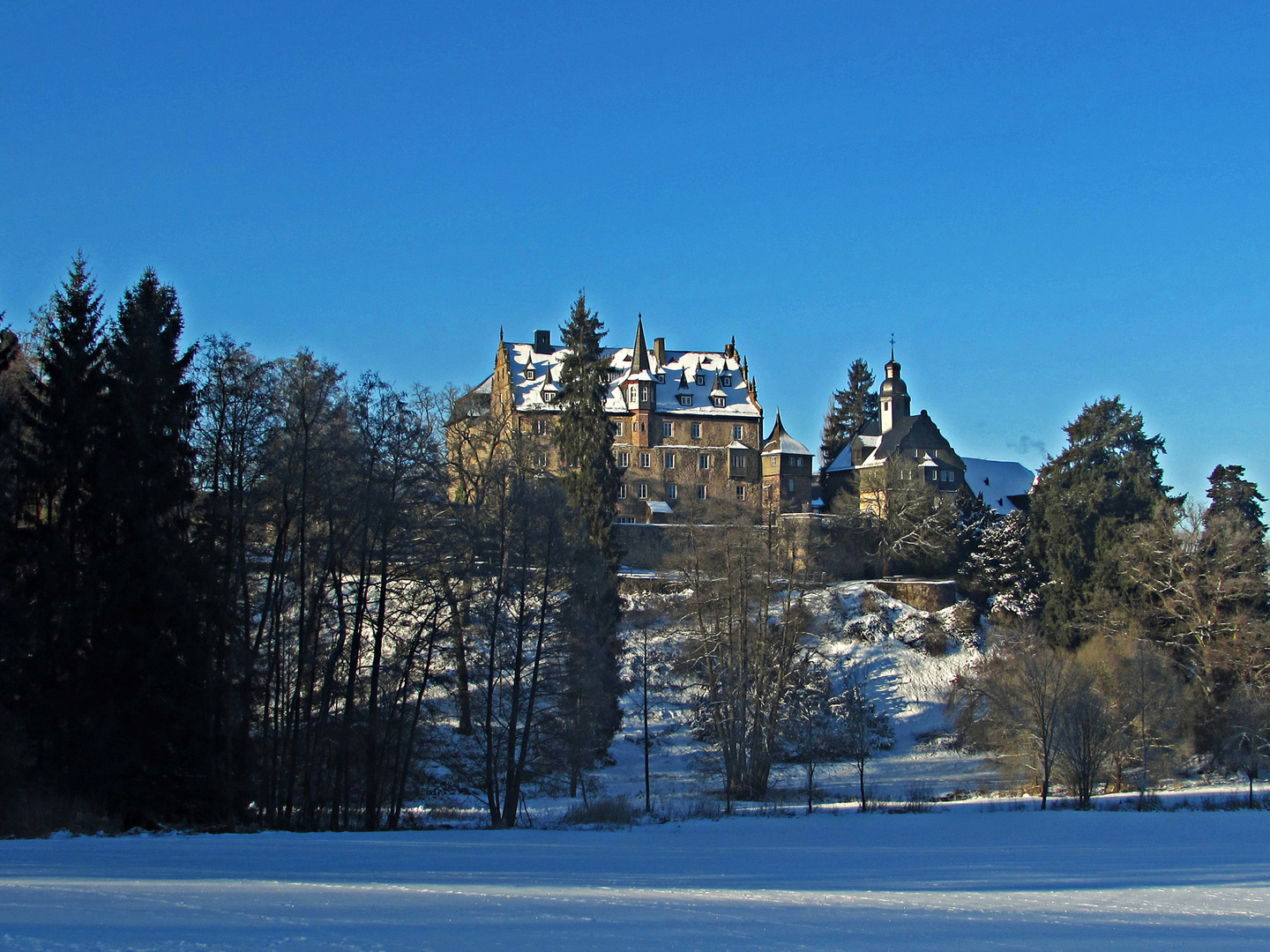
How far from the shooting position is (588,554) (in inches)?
1225

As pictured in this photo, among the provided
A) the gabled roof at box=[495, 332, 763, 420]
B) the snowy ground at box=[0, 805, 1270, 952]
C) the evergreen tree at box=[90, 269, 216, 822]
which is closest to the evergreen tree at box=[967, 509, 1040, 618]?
the gabled roof at box=[495, 332, 763, 420]

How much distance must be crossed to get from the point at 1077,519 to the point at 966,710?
46.6ft

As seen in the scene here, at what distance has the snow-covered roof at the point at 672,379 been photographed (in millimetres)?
75625

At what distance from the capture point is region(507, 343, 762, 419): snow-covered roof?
2977 inches

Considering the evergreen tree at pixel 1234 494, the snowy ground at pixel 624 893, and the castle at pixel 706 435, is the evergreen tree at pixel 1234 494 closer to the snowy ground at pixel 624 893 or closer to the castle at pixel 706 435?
the castle at pixel 706 435

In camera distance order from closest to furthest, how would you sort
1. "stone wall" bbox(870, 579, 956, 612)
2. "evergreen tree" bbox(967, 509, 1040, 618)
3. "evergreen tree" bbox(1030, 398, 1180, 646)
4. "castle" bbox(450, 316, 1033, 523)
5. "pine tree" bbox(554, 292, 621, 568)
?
"pine tree" bbox(554, 292, 621, 568), "evergreen tree" bbox(1030, 398, 1180, 646), "evergreen tree" bbox(967, 509, 1040, 618), "stone wall" bbox(870, 579, 956, 612), "castle" bbox(450, 316, 1033, 523)

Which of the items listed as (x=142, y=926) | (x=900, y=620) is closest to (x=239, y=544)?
(x=142, y=926)

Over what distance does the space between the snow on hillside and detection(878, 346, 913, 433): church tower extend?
2298 centimetres

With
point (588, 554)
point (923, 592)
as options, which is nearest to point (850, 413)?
point (923, 592)

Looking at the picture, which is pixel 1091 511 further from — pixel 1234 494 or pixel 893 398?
pixel 893 398

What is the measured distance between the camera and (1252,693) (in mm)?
38188

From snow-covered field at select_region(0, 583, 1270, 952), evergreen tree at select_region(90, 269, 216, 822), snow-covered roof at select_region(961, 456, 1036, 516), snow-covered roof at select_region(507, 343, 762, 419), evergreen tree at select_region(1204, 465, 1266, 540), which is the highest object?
snow-covered roof at select_region(507, 343, 762, 419)

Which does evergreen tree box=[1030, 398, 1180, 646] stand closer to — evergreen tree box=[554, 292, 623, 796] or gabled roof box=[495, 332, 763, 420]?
evergreen tree box=[554, 292, 623, 796]

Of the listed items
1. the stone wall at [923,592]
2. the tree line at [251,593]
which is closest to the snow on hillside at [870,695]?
the stone wall at [923,592]
